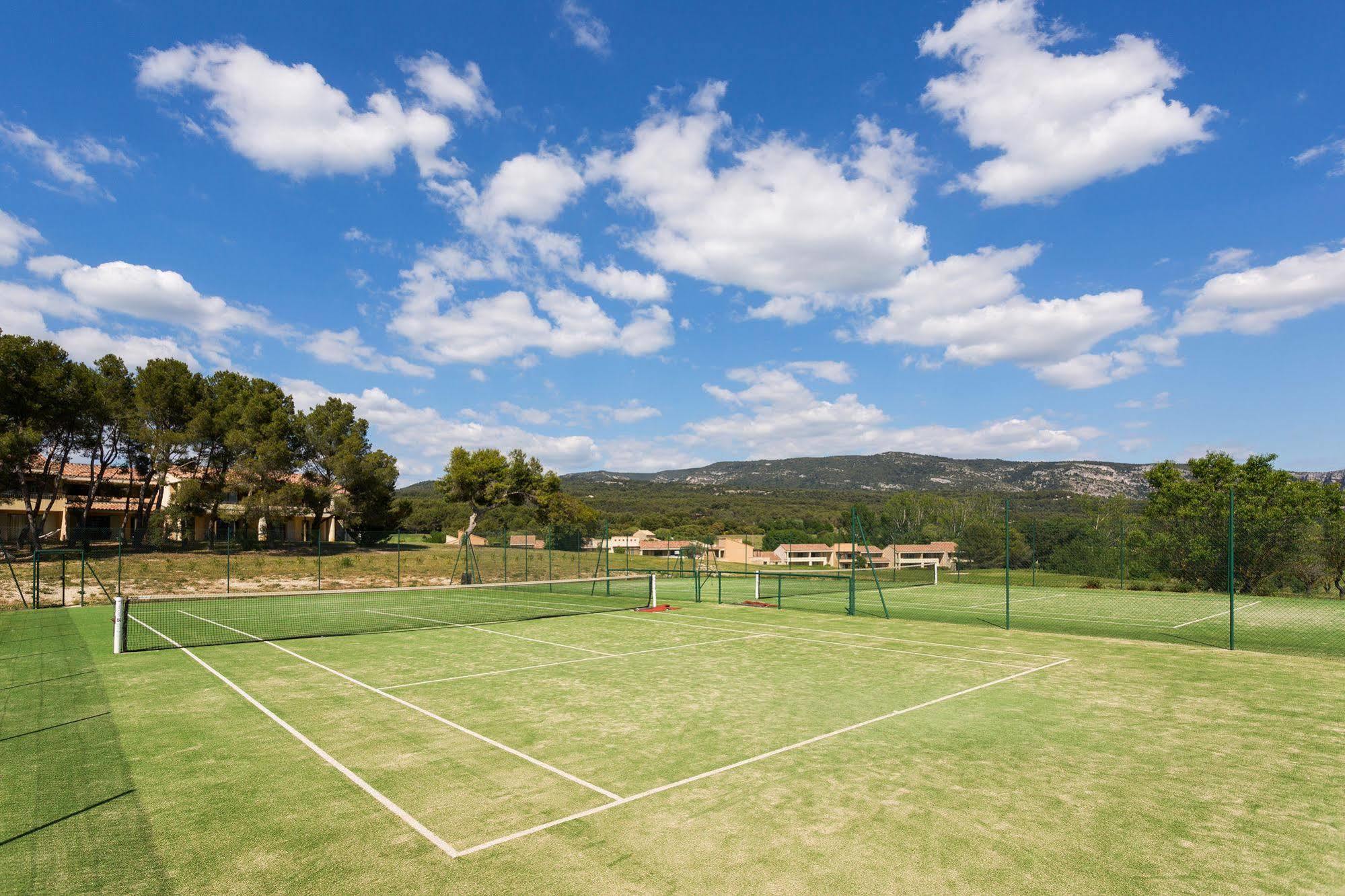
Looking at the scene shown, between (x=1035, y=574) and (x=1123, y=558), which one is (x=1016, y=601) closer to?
(x=1123, y=558)

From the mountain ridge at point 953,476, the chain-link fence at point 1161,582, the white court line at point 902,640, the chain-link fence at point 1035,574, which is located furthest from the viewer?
the mountain ridge at point 953,476

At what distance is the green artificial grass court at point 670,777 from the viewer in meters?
4.29

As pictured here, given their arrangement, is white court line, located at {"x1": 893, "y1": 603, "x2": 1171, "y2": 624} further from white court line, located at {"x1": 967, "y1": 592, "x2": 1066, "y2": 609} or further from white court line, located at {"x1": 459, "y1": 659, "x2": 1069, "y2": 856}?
white court line, located at {"x1": 459, "y1": 659, "x2": 1069, "y2": 856}

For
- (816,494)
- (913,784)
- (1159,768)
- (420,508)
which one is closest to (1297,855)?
(1159,768)

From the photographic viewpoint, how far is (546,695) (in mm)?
9039

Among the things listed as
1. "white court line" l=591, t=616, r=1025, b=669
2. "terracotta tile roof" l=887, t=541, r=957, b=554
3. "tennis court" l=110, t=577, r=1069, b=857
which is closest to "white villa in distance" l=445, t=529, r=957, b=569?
"terracotta tile roof" l=887, t=541, r=957, b=554

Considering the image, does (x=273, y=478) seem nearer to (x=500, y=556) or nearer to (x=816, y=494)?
(x=500, y=556)

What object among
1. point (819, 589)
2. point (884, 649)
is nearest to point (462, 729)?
point (884, 649)

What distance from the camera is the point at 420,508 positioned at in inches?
3415

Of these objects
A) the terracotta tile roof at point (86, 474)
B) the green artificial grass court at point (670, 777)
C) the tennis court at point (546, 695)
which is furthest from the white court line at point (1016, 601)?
the terracotta tile roof at point (86, 474)

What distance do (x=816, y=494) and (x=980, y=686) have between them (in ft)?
509

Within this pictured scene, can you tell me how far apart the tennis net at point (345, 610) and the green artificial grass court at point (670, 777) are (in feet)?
10.3

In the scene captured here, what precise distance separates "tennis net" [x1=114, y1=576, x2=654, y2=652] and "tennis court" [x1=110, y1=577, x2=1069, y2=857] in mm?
170

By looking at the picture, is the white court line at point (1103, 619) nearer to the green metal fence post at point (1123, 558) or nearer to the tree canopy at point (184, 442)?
the green metal fence post at point (1123, 558)
